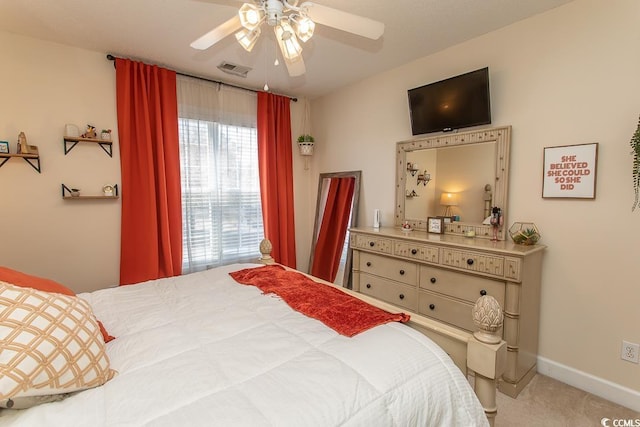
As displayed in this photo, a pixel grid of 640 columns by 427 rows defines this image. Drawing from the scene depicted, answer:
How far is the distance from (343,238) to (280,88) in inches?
77.8

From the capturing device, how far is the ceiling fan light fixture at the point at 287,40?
154 centimetres

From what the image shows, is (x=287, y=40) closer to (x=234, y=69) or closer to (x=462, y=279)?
(x=234, y=69)

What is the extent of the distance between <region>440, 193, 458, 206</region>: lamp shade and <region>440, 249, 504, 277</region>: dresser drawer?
577mm

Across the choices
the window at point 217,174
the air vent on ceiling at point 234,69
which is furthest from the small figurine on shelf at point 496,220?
the air vent on ceiling at point 234,69

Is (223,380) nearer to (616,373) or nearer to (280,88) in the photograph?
(616,373)

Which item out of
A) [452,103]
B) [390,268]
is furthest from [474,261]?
[452,103]

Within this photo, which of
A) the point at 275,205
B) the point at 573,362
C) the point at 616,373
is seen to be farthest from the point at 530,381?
the point at 275,205

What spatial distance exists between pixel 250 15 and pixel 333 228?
2.65 meters

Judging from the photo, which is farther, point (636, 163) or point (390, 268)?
point (390, 268)

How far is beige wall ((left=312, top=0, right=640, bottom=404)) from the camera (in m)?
1.87

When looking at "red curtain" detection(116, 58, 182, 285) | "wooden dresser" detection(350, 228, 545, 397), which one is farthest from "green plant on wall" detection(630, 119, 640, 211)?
"red curtain" detection(116, 58, 182, 285)

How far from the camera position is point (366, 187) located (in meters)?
3.47

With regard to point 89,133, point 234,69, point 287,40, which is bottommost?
point 89,133

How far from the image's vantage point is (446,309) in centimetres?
233
